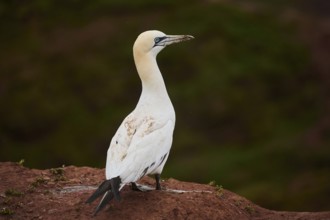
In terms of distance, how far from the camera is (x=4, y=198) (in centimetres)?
1480

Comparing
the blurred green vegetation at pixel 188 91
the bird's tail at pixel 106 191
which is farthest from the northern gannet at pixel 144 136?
the blurred green vegetation at pixel 188 91

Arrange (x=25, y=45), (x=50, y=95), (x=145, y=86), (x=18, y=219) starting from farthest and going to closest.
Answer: (x=25, y=45) → (x=50, y=95) → (x=145, y=86) → (x=18, y=219)

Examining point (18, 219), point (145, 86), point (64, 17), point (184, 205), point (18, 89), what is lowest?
point (18, 219)

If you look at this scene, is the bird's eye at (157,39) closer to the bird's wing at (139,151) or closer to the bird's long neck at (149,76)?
the bird's long neck at (149,76)

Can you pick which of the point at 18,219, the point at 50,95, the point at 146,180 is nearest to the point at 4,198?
the point at 18,219

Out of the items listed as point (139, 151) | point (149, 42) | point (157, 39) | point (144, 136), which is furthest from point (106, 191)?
point (157, 39)

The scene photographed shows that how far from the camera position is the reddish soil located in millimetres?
14250

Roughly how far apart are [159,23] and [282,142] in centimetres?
1278

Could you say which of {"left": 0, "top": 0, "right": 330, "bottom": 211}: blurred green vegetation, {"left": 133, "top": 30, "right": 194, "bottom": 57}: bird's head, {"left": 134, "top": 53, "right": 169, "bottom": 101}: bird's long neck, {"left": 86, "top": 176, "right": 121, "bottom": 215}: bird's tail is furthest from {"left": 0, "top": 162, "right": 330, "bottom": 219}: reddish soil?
{"left": 0, "top": 0, "right": 330, "bottom": 211}: blurred green vegetation

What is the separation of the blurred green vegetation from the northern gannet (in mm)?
18883

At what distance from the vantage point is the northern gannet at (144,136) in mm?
13820

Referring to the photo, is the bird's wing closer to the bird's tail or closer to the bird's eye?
the bird's tail

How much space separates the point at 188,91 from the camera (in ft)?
139

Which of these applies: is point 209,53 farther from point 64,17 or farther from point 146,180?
point 146,180
